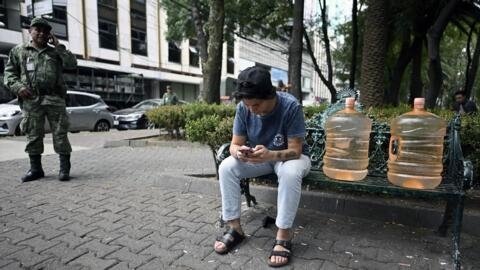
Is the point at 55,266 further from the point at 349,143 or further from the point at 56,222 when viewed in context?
the point at 349,143

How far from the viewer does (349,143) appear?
326 centimetres

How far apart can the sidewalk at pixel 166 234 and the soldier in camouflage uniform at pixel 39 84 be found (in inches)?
22.9

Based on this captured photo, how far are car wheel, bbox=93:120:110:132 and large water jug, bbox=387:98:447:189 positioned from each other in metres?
12.0

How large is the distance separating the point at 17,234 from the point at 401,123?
3428mm

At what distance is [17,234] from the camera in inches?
117

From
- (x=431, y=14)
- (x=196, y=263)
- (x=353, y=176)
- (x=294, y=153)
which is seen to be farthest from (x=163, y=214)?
(x=431, y=14)

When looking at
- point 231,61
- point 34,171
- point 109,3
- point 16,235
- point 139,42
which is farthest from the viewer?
point 231,61

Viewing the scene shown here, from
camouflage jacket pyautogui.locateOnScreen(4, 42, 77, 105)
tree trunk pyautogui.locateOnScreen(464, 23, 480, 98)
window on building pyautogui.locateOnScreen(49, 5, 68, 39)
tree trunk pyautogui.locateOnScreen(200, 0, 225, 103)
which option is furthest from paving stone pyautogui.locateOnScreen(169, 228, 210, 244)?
window on building pyautogui.locateOnScreen(49, 5, 68, 39)

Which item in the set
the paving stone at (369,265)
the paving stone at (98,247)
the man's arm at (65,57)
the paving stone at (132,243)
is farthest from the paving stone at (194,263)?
the man's arm at (65,57)

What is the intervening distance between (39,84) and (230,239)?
3.35 metres

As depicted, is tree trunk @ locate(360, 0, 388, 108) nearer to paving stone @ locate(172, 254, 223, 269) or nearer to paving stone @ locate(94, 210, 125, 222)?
paving stone @ locate(94, 210, 125, 222)

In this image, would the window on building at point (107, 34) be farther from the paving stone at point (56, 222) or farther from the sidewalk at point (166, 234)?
the paving stone at point (56, 222)

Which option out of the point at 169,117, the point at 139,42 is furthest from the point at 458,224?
the point at 139,42

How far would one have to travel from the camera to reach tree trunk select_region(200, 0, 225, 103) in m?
8.89
